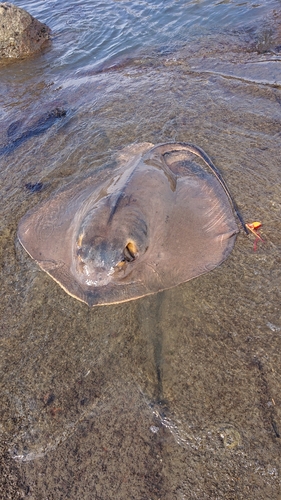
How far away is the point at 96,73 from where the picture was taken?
9.55 meters

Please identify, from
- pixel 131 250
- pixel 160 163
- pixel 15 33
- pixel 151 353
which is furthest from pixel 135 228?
pixel 15 33

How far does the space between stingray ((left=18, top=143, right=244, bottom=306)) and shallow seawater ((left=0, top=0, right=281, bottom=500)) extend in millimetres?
324

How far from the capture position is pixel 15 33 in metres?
10.9

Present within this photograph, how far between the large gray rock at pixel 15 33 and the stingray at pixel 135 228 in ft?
28.0

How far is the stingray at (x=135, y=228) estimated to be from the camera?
11.1 ft

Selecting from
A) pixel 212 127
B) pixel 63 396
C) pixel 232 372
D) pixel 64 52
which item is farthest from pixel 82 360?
pixel 64 52

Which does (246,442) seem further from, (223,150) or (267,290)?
(223,150)

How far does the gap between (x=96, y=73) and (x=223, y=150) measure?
569 centimetres

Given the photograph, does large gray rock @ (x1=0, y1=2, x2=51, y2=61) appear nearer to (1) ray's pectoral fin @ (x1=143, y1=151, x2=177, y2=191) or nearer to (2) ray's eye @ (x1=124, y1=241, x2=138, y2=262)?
(1) ray's pectoral fin @ (x1=143, y1=151, x2=177, y2=191)

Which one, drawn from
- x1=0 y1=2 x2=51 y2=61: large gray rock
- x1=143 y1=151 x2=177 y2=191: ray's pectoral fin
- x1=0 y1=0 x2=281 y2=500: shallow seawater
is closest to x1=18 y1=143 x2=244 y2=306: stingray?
x1=143 y1=151 x2=177 y2=191: ray's pectoral fin

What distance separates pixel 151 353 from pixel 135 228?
129 cm

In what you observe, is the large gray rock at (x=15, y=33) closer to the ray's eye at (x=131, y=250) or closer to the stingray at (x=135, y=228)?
the stingray at (x=135, y=228)

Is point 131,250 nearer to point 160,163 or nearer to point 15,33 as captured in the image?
point 160,163

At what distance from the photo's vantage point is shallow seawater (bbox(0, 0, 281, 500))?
2.64 m
